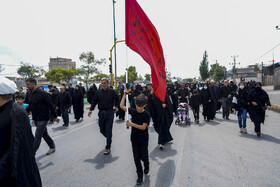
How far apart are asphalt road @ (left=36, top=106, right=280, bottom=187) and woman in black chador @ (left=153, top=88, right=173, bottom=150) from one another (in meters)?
0.28

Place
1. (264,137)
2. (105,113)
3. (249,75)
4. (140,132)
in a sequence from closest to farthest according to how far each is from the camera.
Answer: (140,132) < (105,113) < (264,137) < (249,75)

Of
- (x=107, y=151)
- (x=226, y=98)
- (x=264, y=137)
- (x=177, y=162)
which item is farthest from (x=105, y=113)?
(x=226, y=98)

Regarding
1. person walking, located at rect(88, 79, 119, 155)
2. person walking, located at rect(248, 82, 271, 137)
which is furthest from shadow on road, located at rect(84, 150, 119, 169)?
person walking, located at rect(248, 82, 271, 137)

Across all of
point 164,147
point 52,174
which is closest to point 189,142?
point 164,147

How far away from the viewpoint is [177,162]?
4094 millimetres

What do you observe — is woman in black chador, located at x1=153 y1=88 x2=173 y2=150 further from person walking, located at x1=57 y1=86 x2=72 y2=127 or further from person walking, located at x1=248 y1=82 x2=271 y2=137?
person walking, located at x1=57 y1=86 x2=72 y2=127

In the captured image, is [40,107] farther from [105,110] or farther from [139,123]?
[139,123]

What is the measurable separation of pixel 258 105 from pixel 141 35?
4909mm

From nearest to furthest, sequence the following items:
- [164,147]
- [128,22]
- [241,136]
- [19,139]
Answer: [19,139]
[128,22]
[164,147]
[241,136]

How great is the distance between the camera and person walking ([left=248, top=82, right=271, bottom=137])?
5.95 meters

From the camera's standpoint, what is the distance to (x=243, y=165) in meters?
3.85

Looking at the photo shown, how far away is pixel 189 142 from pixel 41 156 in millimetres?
4117

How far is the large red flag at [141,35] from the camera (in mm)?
3020

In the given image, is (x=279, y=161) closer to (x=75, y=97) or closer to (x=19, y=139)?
(x=19, y=139)
